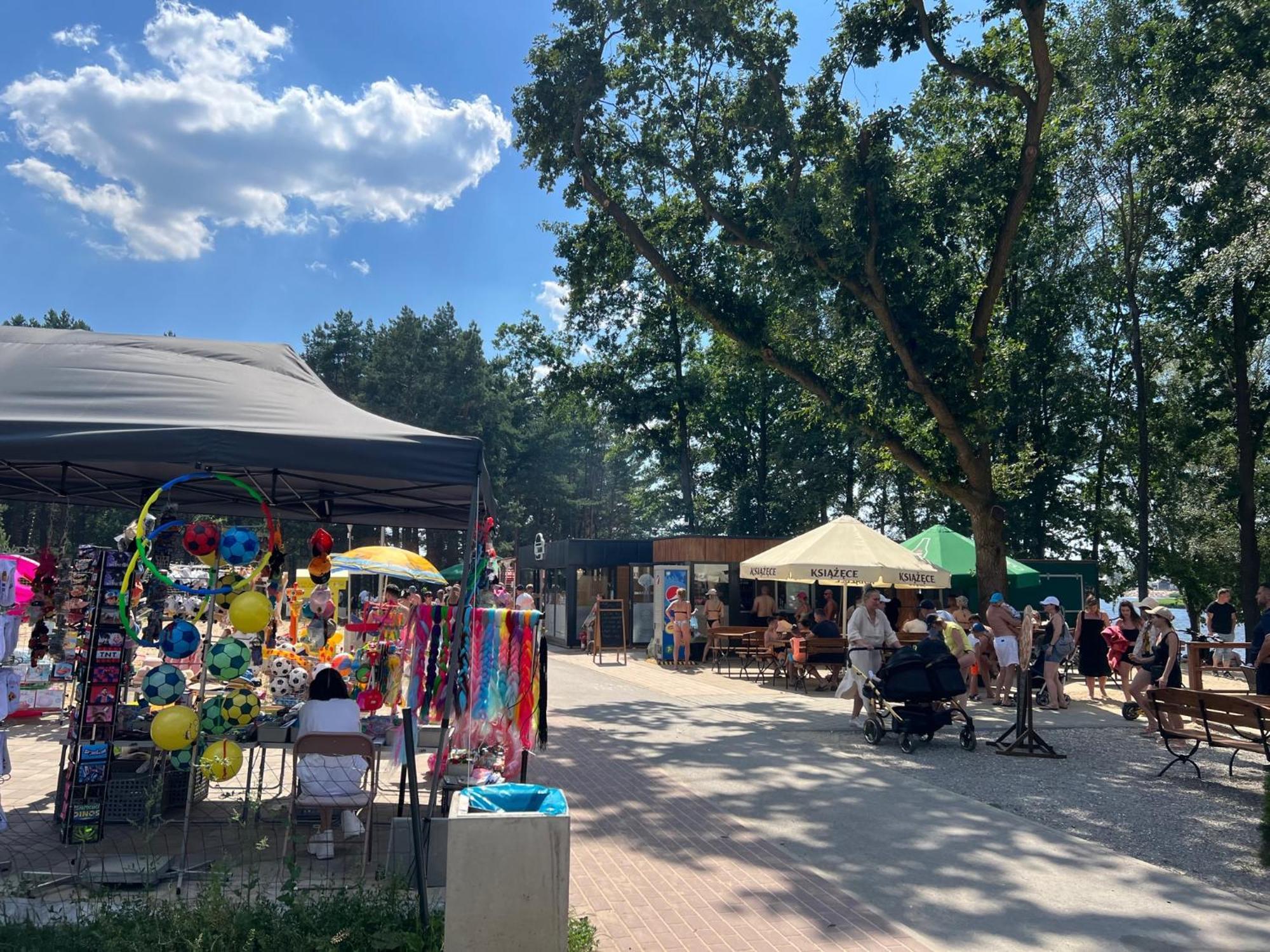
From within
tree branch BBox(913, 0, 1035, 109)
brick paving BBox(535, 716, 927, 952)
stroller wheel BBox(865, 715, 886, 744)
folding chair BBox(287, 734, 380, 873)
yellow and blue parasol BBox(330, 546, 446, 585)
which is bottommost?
brick paving BBox(535, 716, 927, 952)

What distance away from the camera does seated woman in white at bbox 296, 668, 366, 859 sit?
5848mm

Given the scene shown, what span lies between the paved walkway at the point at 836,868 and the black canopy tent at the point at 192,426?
1.63 meters

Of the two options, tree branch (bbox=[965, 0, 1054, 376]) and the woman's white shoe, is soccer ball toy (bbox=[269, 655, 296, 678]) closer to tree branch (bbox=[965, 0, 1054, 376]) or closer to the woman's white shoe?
the woman's white shoe

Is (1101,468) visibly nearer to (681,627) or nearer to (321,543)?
(681,627)

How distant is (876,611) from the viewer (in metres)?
12.9

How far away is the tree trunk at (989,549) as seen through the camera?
16719 millimetres

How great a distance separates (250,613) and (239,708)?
75cm

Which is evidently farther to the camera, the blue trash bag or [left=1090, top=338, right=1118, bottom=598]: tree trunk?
[left=1090, top=338, right=1118, bottom=598]: tree trunk

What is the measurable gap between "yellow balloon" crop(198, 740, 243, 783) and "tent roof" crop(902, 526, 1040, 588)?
17.4 meters

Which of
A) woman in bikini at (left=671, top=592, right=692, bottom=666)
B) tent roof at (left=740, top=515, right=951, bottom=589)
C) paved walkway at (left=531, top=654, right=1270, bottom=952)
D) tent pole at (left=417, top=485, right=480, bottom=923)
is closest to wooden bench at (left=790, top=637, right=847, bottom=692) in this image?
tent roof at (left=740, top=515, right=951, bottom=589)

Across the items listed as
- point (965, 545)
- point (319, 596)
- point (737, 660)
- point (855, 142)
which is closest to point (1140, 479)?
point (965, 545)

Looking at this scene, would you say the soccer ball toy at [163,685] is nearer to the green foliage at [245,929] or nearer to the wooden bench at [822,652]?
the green foliage at [245,929]

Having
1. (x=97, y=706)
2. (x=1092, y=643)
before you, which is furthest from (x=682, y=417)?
(x=97, y=706)

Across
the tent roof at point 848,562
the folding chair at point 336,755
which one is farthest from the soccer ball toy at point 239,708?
the tent roof at point 848,562
